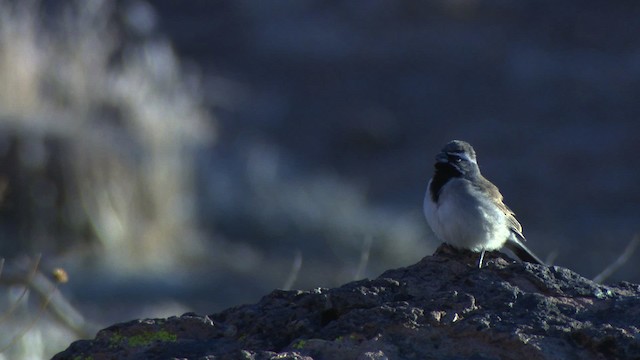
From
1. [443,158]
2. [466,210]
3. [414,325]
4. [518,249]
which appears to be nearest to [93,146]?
[443,158]

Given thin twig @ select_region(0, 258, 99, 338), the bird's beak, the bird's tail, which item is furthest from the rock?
thin twig @ select_region(0, 258, 99, 338)

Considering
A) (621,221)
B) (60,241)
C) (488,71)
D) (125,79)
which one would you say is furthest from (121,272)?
(488,71)

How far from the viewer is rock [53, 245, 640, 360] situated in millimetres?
4488

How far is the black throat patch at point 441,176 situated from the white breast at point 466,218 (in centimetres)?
4

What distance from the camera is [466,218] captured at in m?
6.52

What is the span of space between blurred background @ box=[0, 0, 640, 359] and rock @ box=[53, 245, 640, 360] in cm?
275

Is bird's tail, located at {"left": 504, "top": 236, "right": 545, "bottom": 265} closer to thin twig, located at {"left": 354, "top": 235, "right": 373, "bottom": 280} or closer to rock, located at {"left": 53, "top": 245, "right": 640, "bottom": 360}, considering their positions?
thin twig, located at {"left": 354, "top": 235, "right": 373, "bottom": 280}

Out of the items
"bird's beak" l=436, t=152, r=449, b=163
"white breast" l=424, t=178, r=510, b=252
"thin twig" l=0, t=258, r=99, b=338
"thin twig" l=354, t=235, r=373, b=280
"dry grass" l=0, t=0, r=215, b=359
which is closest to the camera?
"white breast" l=424, t=178, r=510, b=252

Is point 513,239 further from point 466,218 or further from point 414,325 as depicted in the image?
point 414,325

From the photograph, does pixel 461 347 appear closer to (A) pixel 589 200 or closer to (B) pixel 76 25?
(B) pixel 76 25

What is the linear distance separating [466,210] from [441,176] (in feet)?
1.73

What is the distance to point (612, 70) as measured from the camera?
25.3 m

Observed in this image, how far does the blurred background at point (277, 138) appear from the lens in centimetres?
1477

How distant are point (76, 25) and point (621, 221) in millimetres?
8344
